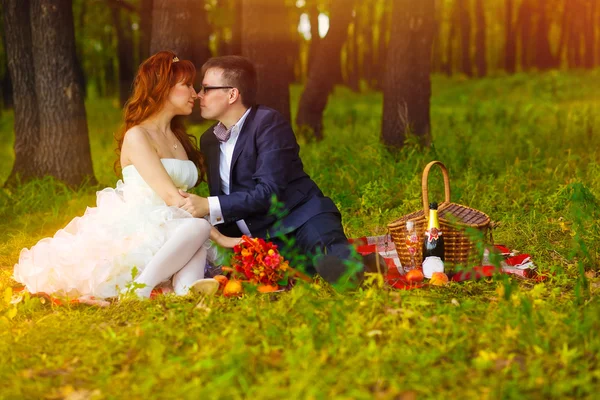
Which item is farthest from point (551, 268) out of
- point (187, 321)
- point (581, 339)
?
point (187, 321)

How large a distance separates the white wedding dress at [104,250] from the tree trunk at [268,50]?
452cm

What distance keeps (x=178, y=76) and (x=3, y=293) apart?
1.95 meters

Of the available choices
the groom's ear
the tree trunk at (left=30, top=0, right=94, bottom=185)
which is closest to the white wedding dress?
the groom's ear

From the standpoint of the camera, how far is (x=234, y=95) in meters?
5.70

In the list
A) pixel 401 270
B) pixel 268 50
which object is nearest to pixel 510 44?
pixel 268 50

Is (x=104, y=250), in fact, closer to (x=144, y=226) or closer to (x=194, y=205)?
(x=144, y=226)

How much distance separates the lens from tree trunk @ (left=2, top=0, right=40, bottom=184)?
946cm

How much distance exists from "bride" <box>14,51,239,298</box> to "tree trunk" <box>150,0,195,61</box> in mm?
3522

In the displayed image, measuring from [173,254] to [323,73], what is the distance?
8.10 metres

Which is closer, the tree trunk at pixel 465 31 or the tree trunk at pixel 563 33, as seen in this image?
the tree trunk at pixel 465 31

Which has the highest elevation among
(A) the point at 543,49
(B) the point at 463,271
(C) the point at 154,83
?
(C) the point at 154,83

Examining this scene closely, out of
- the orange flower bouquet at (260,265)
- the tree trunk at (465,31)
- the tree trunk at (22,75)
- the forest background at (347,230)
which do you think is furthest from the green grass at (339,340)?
the tree trunk at (465,31)

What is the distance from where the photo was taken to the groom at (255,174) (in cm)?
554

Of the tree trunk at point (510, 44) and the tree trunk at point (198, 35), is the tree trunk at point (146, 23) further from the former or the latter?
the tree trunk at point (510, 44)
